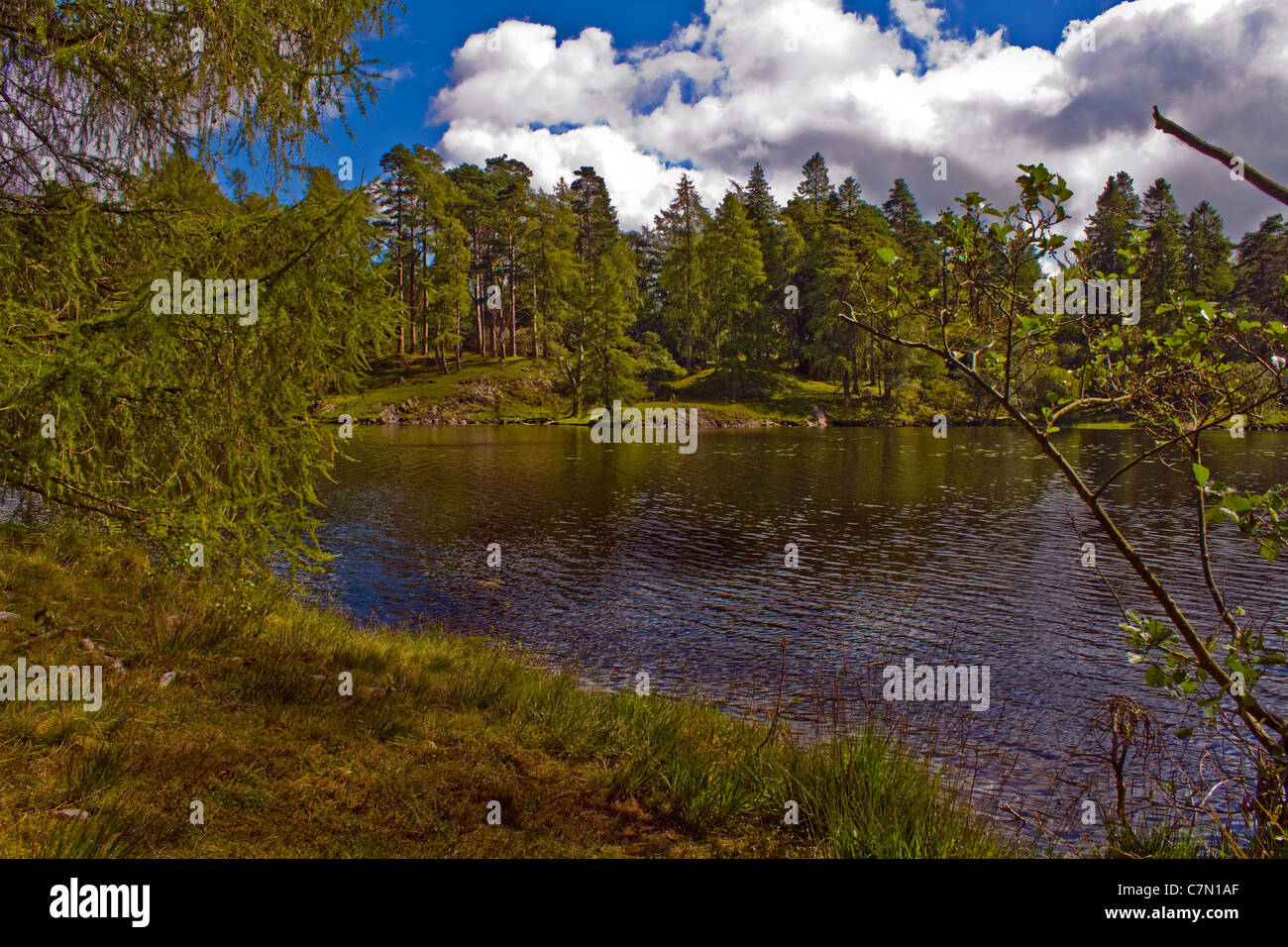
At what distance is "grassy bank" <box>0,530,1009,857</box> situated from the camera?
4.92m

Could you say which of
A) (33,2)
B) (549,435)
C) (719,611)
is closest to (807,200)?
(549,435)

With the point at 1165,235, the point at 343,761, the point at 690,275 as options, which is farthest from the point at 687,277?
the point at 343,761

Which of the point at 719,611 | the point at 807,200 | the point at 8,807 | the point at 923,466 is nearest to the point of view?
the point at 8,807

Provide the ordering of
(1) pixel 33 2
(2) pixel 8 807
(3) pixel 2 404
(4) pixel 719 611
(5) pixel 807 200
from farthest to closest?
1. (5) pixel 807 200
2. (4) pixel 719 611
3. (1) pixel 33 2
4. (3) pixel 2 404
5. (2) pixel 8 807

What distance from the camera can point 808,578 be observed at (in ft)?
61.7

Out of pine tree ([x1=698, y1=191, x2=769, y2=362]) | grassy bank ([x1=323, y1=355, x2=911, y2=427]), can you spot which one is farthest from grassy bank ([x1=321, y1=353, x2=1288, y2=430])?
pine tree ([x1=698, y1=191, x2=769, y2=362])

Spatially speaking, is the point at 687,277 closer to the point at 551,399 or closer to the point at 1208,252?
the point at 551,399

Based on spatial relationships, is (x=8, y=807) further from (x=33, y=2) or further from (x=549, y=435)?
(x=549, y=435)

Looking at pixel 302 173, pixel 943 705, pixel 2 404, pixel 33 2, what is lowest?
pixel 943 705

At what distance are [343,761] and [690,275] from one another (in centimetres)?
8588

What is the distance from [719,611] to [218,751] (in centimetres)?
1149

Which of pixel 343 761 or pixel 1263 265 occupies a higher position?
pixel 1263 265

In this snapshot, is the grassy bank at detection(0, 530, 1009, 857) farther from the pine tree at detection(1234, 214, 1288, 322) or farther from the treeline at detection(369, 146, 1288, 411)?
the pine tree at detection(1234, 214, 1288, 322)

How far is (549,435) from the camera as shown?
5806 cm
